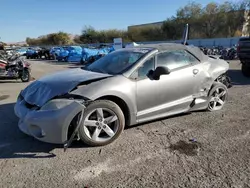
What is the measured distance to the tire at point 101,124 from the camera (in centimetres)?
369

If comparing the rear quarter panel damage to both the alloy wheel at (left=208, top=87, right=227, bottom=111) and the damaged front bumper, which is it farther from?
the damaged front bumper

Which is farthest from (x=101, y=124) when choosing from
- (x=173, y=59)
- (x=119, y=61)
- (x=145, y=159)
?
(x=173, y=59)

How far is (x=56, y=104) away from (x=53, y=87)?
1.38 ft

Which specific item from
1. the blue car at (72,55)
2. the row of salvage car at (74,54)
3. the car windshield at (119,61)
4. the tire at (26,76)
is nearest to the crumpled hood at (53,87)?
the car windshield at (119,61)

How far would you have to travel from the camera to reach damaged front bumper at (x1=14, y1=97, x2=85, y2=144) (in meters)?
3.45

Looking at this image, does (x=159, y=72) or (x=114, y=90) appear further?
(x=159, y=72)

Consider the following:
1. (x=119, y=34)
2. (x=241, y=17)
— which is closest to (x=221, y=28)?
(x=241, y=17)

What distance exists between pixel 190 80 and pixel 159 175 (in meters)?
2.38

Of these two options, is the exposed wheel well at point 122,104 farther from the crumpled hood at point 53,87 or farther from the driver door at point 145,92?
the crumpled hood at point 53,87

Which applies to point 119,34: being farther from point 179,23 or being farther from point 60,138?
point 60,138

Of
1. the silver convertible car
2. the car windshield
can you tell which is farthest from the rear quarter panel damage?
the car windshield

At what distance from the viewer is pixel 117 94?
155 inches

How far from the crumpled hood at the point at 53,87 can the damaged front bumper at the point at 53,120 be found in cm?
18

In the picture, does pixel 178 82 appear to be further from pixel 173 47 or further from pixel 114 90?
pixel 114 90
